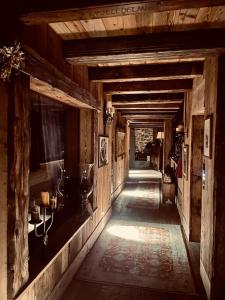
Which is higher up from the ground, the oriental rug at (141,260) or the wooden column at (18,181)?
the wooden column at (18,181)

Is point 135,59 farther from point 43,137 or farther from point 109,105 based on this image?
point 109,105

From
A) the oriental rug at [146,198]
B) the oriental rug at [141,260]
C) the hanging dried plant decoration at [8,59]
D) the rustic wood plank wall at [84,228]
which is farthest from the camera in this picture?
the oriental rug at [146,198]

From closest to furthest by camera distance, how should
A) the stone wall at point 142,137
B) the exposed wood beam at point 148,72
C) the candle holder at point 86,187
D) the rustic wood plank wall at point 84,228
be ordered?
the rustic wood plank wall at point 84,228 → the exposed wood beam at point 148,72 → the candle holder at point 86,187 → the stone wall at point 142,137

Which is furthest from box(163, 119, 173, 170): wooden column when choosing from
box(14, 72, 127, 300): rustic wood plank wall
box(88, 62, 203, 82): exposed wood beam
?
box(88, 62, 203, 82): exposed wood beam

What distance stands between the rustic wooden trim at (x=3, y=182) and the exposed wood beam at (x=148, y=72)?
8.20ft

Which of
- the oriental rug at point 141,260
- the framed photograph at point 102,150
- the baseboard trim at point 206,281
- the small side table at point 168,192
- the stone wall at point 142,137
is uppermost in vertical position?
the stone wall at point 142,137

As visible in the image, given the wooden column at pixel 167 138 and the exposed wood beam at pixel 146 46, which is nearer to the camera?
the exposed wood beam at pixel 146 46

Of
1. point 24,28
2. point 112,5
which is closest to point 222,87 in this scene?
point 112,5

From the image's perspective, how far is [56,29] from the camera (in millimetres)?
2807

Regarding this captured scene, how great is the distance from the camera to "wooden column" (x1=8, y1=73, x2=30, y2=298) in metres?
1.99

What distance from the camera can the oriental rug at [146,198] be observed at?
24.7 ft

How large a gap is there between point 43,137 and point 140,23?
2092mm

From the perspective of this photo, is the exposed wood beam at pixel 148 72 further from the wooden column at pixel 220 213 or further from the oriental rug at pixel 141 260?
the oriental rug at pixel 141 260

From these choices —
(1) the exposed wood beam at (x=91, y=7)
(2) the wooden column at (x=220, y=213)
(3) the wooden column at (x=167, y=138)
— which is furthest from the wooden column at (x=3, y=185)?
(3) the wooden column at (x=167, y=138)
